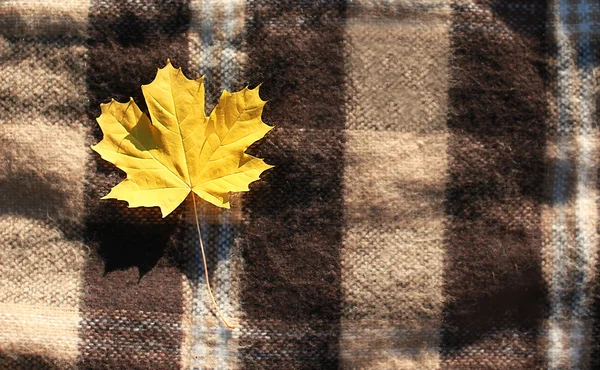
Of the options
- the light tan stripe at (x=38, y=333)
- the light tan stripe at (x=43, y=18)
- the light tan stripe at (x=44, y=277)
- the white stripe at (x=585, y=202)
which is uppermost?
the light tan stripe at (x=43, y=18)

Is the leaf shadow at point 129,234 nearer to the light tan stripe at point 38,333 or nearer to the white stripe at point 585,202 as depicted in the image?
the light tan stripe at point 38,333

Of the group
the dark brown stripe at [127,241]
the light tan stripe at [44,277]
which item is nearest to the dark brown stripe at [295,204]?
the dark brown stripe at [127,241]

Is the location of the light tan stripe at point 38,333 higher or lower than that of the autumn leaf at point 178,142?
lower

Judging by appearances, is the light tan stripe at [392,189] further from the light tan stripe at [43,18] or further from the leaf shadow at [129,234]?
the light tan stripe at [43,18]

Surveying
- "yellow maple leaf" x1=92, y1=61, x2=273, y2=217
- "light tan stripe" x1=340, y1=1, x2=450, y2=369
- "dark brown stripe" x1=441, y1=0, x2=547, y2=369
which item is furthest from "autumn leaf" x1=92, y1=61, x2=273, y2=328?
"dark brown stripe" x1=441, y1=0, x2=547, y2=369

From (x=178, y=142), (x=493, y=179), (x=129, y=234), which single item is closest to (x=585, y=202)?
(x=493, y=179)

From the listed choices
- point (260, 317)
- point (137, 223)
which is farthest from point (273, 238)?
point (137, 223)

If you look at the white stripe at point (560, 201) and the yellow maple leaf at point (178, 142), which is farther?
the white stripe at point (560, 201)
